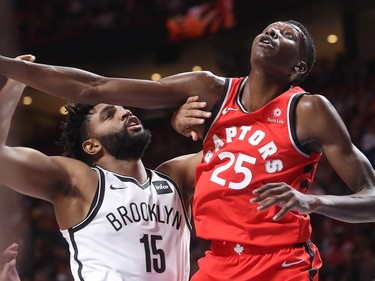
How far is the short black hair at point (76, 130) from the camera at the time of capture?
3.94 meters

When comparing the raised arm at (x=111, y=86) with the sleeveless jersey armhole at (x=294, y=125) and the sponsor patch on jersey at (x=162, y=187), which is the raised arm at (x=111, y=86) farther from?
the sponsor patch on jersey at (x=162, y=187)

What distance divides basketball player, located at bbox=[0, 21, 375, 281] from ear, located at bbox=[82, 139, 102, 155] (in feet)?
2.52

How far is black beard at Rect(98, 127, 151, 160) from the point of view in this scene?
3.75 meters

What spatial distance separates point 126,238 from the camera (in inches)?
139

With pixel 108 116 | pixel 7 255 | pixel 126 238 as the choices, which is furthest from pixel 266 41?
pixel 7 255

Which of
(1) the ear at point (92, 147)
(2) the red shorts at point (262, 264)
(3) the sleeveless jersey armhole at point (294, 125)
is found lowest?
(2) the red shorts at point (262, 264)

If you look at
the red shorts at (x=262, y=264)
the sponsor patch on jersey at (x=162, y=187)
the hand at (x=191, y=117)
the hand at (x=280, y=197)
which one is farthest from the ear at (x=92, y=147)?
the hand at (x=280, y=197)

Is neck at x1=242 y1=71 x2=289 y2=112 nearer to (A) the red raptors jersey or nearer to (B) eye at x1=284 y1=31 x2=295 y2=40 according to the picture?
(A) the red raptors jersey

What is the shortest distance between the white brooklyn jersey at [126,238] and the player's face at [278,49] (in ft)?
3.08

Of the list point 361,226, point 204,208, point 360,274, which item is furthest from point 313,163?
point 361,226

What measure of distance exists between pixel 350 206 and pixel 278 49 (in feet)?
2.55

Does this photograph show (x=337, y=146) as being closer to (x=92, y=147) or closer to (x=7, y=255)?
(x=92, y=147)

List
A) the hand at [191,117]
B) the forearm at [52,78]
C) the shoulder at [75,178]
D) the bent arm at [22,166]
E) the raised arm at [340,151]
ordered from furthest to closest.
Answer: the shoulder at [75,178] < the bent arm at [22,166] < the hand at [191,117] < the forearm at [52,78] < the raised arm at [340,151]

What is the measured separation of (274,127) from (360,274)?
16.2ft
